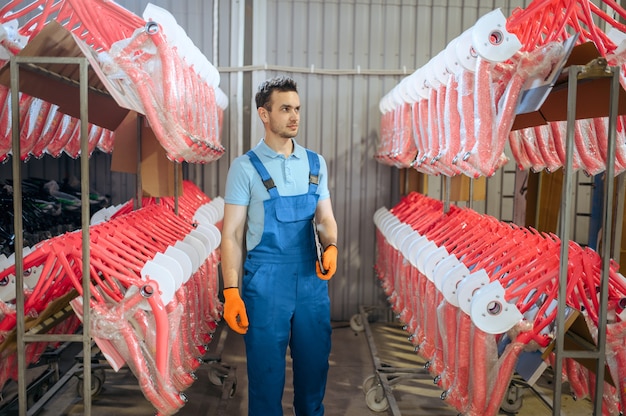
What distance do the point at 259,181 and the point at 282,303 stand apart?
0.65m

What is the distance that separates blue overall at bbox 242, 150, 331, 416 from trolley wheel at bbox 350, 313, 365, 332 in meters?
2.63

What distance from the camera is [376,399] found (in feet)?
13.2

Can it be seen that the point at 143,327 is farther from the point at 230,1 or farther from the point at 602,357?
the point at 230,1

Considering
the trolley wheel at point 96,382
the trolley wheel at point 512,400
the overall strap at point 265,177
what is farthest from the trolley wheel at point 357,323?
the overall strap at point 265,177

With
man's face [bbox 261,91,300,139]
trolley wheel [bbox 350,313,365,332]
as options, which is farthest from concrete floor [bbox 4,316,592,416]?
man's face [bbox 261,91,300,139]

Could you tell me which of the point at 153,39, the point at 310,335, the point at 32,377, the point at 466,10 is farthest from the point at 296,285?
the point at 466,10

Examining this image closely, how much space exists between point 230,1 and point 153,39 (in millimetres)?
3148

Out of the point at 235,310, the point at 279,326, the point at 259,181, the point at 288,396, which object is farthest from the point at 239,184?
the point at 288,396

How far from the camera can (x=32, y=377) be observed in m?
4.23

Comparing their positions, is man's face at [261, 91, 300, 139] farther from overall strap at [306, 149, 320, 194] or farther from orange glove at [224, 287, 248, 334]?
orange glove at [224, 287, 248, 334]

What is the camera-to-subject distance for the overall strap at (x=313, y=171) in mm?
3096

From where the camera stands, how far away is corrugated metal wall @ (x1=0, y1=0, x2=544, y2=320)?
18.5 feet

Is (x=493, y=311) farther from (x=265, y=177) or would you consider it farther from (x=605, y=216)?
(x=265, y=177)

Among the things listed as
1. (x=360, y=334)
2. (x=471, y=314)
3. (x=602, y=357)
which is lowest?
(x=360, y=334)
